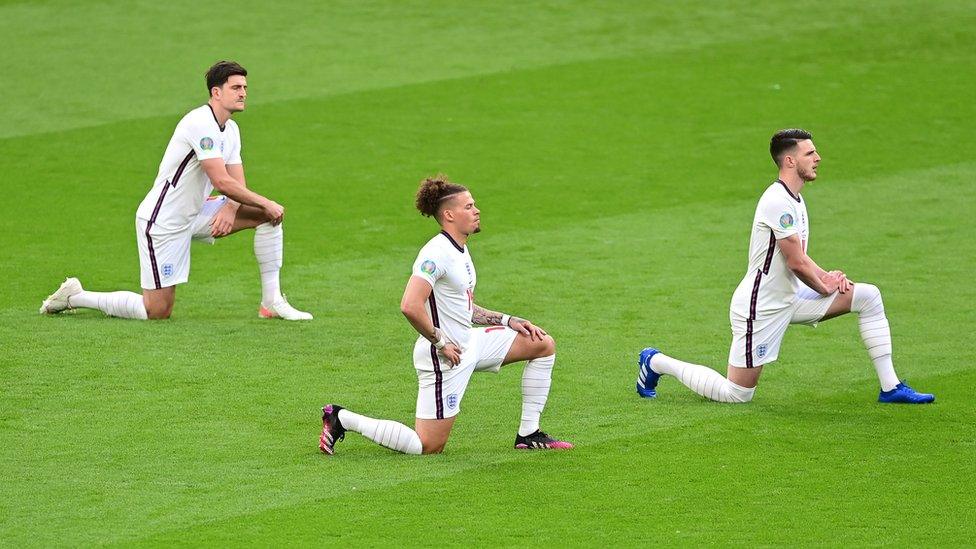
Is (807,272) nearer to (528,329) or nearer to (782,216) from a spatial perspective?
(782,216)

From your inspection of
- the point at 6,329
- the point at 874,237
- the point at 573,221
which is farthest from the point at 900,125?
the point at 6,329

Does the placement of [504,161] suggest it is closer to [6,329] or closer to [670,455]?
[6,329]

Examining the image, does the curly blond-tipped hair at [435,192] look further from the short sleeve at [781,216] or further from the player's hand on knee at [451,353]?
the short sleeve at [781,216]

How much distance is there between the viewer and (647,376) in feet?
30.2

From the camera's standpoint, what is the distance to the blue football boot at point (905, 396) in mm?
9000

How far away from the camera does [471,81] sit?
19.1 metres

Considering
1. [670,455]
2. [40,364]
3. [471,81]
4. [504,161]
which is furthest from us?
[471,81]

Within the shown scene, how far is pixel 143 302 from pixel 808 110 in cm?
988

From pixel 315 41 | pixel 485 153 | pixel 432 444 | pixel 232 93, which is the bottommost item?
pixel 432 444

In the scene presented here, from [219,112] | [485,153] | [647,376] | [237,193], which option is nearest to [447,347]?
[647,376]

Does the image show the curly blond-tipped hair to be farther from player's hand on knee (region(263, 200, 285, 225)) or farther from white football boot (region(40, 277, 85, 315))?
white football boot (region(40, 277, 85, 315))

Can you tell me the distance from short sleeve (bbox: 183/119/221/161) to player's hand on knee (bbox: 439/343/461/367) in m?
3.53

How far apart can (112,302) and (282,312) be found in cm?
126

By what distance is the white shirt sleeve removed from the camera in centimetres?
873
